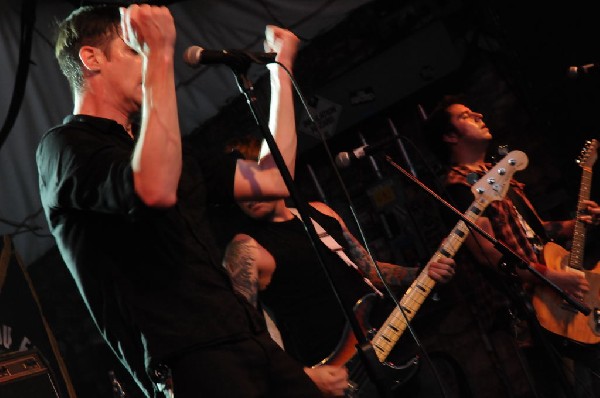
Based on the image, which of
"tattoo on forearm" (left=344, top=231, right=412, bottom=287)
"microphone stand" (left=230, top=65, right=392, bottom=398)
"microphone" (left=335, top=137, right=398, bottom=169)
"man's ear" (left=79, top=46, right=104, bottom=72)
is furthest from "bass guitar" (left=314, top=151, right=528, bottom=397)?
"man's ear" (left=79, top=46, right=104, bottom=72)

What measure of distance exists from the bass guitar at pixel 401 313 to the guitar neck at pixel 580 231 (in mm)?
363

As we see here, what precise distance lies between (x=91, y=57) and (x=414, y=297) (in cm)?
233

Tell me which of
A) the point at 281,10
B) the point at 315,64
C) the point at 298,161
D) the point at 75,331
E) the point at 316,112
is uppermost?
the point at 281,10

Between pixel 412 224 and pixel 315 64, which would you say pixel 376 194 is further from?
pixel 315 64

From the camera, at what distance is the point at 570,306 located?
11.6 ft

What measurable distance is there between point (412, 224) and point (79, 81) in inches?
157

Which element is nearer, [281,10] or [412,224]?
[281,10]

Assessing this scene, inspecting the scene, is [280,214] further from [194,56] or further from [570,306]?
[194,56]

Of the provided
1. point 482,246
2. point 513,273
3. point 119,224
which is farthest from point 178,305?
point 482,246

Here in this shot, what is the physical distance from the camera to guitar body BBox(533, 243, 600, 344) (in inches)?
138

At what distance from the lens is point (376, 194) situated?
5719 mm

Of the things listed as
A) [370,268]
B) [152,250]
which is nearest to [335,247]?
[370,268]

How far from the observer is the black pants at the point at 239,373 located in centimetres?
146

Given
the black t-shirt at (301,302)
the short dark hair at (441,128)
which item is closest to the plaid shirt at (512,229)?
the short dark hair at (441,128)
